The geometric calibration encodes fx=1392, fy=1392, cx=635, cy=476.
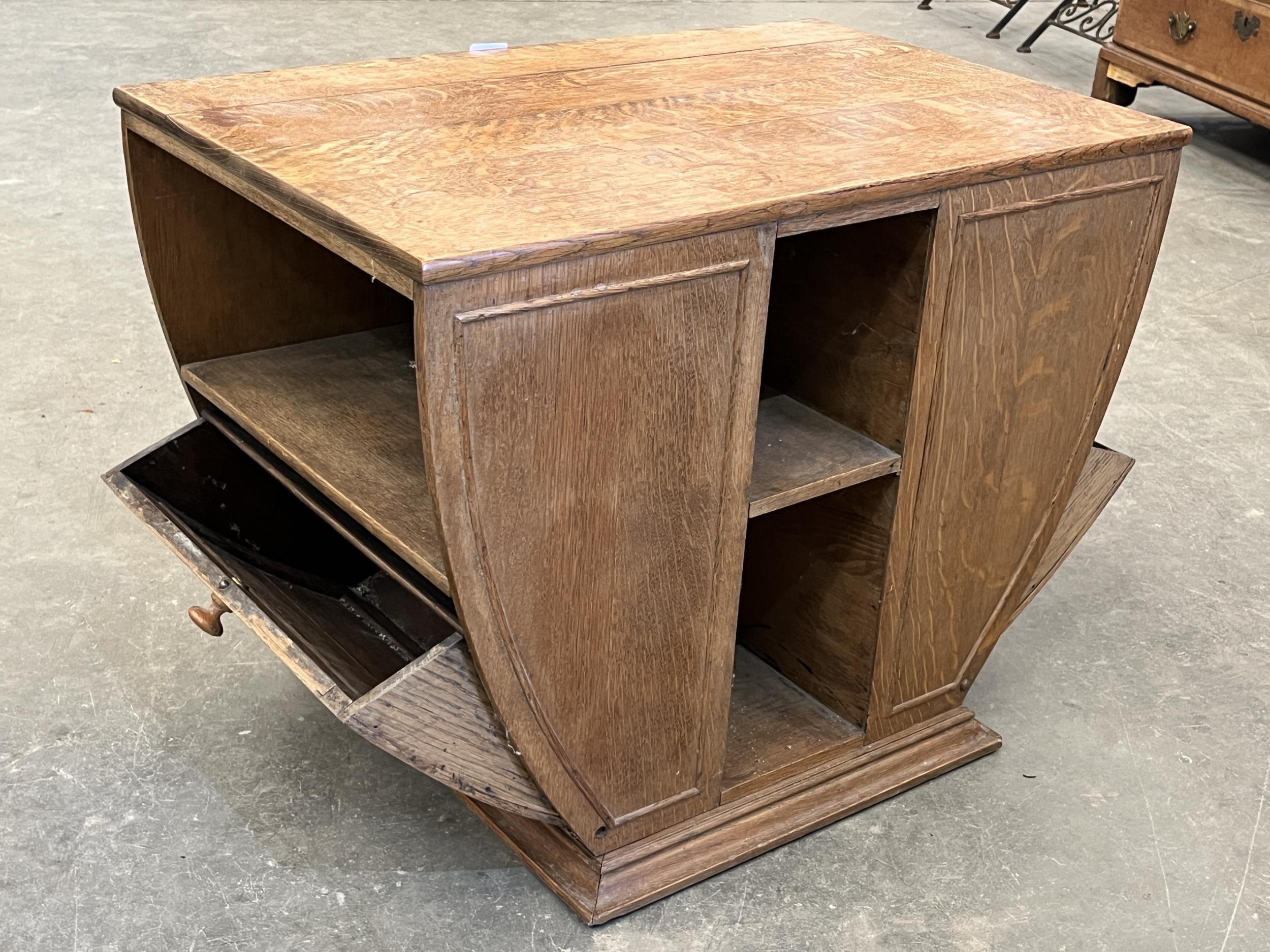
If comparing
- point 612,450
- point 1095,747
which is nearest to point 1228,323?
point 1095,747

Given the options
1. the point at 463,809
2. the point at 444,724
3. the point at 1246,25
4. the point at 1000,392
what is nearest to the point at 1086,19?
the point at 1246,25

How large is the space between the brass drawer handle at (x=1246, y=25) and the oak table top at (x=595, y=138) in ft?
8.44

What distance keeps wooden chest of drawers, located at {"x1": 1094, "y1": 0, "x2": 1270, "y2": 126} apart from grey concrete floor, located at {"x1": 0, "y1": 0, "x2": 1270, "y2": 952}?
1.47m

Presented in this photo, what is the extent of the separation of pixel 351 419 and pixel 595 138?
0.44 meters

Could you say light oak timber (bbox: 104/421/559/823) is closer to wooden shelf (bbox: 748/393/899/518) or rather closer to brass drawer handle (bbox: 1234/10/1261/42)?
wooden shelf (bbox: 748/393/899/518)

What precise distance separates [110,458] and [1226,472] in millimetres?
2077

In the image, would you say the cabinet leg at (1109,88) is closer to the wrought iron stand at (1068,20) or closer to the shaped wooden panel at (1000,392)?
the wrought iron stand at (1068,20)

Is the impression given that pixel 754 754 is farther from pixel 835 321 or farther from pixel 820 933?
pixel 835 321

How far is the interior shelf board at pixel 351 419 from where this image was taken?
145 centimetres

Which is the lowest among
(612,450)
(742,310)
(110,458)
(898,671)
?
(110,458)

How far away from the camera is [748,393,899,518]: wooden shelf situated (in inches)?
59.2

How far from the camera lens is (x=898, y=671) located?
1783 millimetres

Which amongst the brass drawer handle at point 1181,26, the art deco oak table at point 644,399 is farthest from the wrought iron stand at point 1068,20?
the art deco oak table at point 644,399

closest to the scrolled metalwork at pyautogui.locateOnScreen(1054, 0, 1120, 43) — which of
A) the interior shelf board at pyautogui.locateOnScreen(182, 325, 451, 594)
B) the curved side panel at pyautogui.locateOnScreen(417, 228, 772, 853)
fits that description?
the interior shelf board at pyautogui.locateOnScreen(182, 325, 451, 594)
